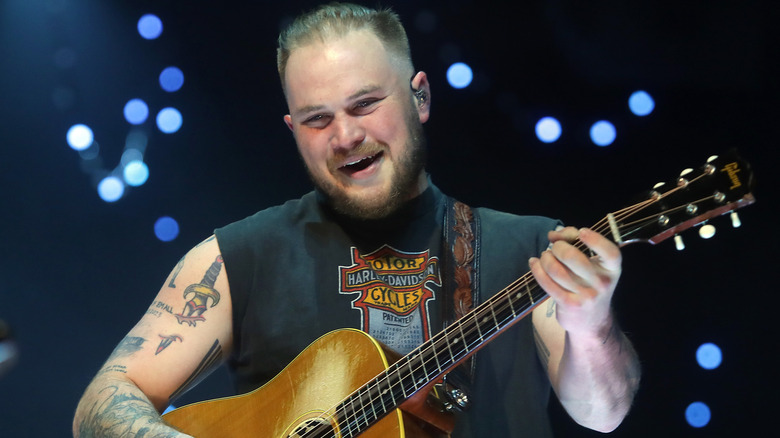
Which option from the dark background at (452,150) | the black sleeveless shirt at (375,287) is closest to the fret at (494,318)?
the black sleeveless shirt at (375,287)

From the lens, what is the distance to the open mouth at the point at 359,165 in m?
2.69

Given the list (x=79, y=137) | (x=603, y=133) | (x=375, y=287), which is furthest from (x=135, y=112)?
(x=603, y=133)

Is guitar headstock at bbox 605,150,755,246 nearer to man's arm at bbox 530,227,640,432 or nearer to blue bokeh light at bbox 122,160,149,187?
man's arm at bbox 530,227,640,432

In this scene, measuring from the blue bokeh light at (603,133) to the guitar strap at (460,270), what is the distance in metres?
1.25

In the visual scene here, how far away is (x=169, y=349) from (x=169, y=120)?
1.97 metres

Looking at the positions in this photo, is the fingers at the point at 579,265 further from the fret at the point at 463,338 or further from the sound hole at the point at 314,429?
the sound hole at the point at 314,429

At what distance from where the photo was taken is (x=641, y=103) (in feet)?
12.0

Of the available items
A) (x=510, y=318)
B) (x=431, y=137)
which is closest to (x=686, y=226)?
(x=510, y=318)

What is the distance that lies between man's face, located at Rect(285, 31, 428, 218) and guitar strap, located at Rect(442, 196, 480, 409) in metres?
0.22

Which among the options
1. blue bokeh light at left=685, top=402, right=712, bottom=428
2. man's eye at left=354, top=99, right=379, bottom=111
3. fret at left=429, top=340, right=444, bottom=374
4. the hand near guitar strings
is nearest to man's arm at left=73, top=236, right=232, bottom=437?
man's eye at left=354, top=99, right=379, bottom=111

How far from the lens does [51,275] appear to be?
4.05 m

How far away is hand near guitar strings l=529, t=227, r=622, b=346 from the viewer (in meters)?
1.79

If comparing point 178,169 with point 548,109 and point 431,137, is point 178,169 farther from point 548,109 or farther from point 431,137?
point 548,109

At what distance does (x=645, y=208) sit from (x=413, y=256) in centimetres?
103
